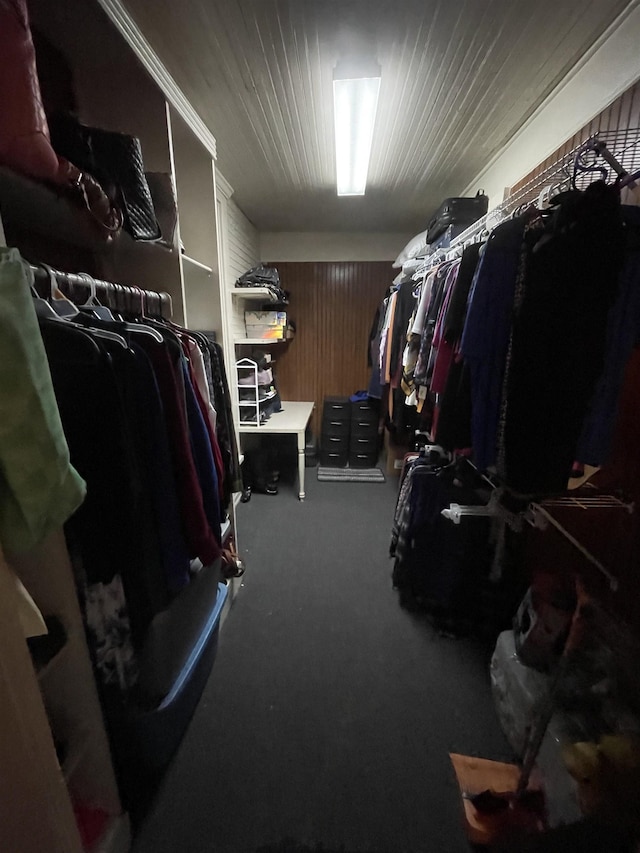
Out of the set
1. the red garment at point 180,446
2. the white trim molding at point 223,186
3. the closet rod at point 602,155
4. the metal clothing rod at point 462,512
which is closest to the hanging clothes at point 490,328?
the closet rod at point 602,155

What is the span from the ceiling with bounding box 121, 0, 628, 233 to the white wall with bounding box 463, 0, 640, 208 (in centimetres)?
5

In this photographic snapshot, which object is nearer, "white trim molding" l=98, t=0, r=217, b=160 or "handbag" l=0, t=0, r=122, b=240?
"handbag" l=0, t=0, r=122, b=240

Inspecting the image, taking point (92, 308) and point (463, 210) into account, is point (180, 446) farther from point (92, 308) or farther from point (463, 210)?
point (463, 210)

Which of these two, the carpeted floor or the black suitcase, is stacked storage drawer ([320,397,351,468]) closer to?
the carpeted floor

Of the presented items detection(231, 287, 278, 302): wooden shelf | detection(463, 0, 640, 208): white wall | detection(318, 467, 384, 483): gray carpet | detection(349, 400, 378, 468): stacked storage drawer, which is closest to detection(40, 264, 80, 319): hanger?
detection(463, 0, 640, 208): white wall

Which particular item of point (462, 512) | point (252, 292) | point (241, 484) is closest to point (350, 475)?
point (252, 292)

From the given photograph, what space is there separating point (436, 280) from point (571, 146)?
29.3 inches

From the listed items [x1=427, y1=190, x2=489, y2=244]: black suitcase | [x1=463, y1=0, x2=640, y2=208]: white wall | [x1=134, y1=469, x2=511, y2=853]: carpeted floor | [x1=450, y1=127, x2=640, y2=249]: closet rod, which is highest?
[x1=463, y1=0, x2=640, y2=208]: white wall

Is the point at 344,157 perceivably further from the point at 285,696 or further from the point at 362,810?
the point at 362,810

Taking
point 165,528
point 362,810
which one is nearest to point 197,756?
point 362,810

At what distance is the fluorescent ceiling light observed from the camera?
1.53m

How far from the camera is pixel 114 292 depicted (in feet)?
3.70

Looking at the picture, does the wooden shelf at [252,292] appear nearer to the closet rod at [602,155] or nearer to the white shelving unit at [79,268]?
the white shelving unit at [79,268]

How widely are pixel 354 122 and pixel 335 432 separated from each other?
255cm
